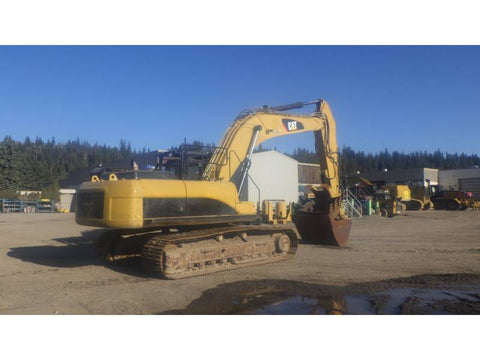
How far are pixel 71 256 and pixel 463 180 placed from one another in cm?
5366

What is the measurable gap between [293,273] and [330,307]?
107 inches

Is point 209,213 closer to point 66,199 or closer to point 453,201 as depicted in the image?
point 453,201

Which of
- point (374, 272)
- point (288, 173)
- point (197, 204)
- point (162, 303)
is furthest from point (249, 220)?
point (288, 173)

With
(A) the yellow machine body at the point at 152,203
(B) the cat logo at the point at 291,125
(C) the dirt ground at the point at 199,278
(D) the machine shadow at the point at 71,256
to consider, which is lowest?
(D) the machine shadow at the point at 71,256

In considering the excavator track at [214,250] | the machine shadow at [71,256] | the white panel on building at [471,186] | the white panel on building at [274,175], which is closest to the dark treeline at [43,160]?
the white panel on building at [274,175]

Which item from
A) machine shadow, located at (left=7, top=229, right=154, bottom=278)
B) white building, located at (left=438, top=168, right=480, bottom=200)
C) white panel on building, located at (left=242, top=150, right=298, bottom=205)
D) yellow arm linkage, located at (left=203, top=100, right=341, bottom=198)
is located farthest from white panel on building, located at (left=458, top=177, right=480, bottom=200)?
machine shadow, located at (left=7, top=229, right=154, bottom=278)

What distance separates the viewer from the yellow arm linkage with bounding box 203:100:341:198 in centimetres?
1080

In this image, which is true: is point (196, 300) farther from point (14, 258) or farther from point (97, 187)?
point (14, 258)

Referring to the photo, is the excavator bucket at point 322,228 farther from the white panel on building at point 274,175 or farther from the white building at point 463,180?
the white building at point 463,180

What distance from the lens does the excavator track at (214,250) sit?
28.4 ft

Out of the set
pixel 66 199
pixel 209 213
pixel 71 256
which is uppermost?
pixel 209 213

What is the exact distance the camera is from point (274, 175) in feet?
122

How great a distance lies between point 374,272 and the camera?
9125mm

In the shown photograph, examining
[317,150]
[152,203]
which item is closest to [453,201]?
[317,150]
